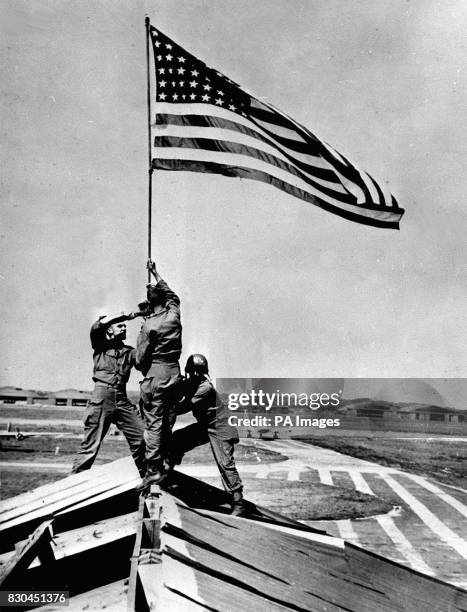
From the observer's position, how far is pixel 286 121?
5.56 metres

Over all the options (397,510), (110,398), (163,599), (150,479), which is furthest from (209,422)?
(397,510)

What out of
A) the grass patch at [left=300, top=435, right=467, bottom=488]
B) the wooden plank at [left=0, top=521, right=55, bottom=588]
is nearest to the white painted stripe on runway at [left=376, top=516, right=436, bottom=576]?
the wooden plank at [left=0, top=521, right=55, bottom=588]

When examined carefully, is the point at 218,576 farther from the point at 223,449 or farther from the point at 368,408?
the point at 368,408

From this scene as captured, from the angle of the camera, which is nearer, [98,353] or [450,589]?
[450,589]

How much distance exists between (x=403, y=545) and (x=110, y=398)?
3.32 metres

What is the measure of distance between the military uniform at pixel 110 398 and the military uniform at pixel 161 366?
0.77 meters

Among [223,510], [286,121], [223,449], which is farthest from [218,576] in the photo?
[286,121]

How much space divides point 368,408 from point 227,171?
15534 mm

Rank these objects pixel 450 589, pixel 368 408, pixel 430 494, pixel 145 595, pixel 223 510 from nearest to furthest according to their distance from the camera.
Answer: pixel 145 595 → pixel 450 589 → pixel 223 510 → pixel 430 494 → pixel 368 408

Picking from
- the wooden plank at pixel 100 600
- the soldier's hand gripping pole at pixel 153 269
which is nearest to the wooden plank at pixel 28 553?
the wooden plank at pixel 100 600

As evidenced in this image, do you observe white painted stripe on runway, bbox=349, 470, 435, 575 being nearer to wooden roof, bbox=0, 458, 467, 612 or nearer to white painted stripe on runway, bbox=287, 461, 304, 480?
wooden roof, bbox=0, 458, 467, 612

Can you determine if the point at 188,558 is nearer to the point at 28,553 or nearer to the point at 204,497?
the point at 28,553

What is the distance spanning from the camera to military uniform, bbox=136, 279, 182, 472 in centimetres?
464

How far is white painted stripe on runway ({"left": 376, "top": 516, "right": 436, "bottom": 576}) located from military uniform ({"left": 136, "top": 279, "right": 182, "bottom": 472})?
260 cm
